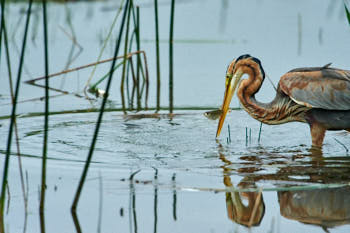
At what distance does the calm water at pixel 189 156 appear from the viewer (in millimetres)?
4559

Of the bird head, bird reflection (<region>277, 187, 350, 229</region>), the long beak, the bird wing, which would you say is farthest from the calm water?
the bird wing

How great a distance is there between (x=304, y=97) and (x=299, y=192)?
6.16ft

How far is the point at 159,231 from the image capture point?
4316mm

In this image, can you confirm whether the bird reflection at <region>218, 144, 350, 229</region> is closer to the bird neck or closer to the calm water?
the calm water

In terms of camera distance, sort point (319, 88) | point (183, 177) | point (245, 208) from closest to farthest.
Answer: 1. point (245, 208)
2. point (183, 177)
3. point (319, 88)

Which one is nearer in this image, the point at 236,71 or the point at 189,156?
the point at 189,156

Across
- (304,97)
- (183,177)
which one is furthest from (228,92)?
(183,177)

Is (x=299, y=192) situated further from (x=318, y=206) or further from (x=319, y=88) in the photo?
(x=319, y=88)

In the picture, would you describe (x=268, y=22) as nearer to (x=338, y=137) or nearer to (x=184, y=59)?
(x=184, y=59)

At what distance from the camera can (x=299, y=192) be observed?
16.4 feet

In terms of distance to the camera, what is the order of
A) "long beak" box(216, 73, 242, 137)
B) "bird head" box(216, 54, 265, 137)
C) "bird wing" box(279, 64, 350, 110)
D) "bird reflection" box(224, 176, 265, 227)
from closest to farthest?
"bird reflection" box(224, 176, 265, 227) → "bird wing" box(279, 64, 350, 110) → "bird head" box(216, 54, 265, 137) → "long beak" box(216, 73, 242, 137)

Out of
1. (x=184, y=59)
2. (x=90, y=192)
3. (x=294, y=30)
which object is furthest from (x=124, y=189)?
(x=294, y=30)

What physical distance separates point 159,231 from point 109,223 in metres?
0.33

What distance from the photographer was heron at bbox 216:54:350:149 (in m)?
6.64
